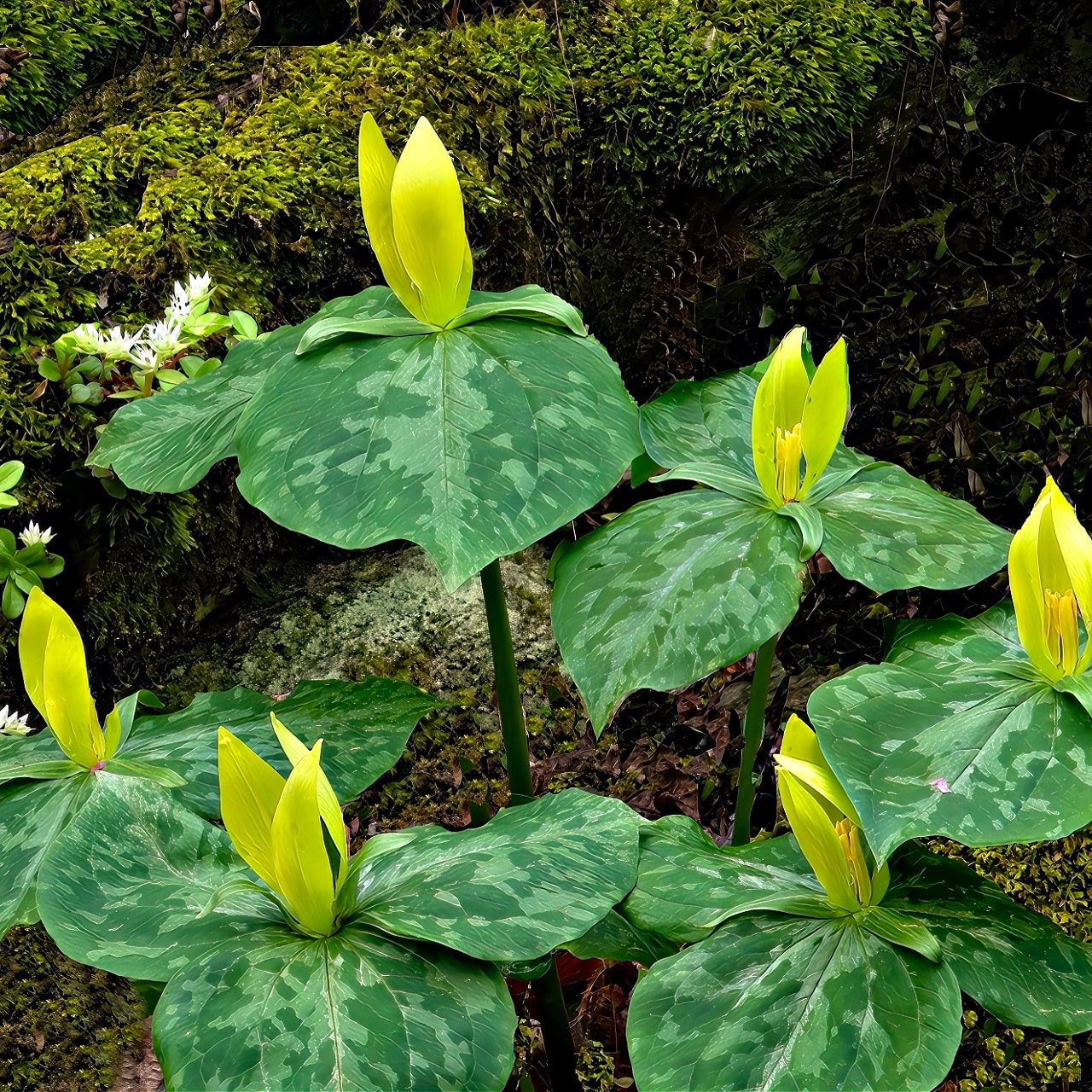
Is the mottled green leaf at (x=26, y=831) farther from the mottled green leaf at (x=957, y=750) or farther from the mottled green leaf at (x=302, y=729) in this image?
the mottled green leaf at (x=957, y=750)

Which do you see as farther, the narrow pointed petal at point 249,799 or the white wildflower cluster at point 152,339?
the white wildflower cluster at point 152,339

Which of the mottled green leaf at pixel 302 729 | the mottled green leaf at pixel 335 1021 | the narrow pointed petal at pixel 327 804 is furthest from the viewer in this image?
the mottled green leaf at pixel 302 729

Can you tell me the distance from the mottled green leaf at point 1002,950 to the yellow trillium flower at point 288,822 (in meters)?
0.58

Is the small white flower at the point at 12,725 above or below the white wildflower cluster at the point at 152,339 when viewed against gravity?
below

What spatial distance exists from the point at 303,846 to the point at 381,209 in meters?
0.63

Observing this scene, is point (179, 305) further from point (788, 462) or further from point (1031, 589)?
point (1031, 589)

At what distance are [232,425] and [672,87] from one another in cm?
166

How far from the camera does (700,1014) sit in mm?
921

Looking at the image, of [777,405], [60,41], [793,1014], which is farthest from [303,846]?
[60,41]

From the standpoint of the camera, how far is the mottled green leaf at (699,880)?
100 cm

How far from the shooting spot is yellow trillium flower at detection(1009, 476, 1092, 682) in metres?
0.92

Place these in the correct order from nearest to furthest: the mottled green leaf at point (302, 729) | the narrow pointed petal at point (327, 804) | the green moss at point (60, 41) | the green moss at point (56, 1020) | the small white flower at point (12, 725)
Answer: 1. the narrow pointed petal at point (327, 804)
2. the mottled green leaf at point (302, 729)
3. the small white flower at point (12, 725)
4. the green moss at point (56, 1020)
5. the green moss at point (60, 41)

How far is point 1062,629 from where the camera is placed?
92 cm

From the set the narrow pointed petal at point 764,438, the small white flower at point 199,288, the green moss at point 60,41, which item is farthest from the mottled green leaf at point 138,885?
the green moss at point 60,41
